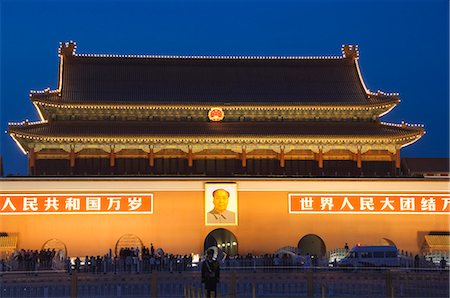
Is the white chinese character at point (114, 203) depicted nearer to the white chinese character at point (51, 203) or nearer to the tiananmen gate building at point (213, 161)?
the tiananmen gate building at point (213, 161)

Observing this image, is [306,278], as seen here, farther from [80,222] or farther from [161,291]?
[80,222]

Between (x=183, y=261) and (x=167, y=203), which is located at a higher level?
(x=167, y=203)

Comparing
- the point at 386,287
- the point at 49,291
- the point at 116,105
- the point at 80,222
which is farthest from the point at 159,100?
the point at 386,287

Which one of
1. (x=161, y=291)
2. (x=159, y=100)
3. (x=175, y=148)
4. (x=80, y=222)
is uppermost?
(x=159, y=100)

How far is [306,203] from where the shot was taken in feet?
128

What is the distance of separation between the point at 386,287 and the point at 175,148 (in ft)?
65.3

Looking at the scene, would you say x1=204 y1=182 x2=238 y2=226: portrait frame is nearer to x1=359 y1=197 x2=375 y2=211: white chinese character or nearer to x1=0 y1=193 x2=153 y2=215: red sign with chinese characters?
x1=0 y1=193 x2=153 y2=215: red sign with chinese characters

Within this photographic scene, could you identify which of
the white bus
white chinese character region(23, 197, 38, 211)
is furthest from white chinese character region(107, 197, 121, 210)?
the white bus

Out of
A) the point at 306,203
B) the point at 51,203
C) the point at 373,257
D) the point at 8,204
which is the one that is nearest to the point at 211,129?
the point at 306,203

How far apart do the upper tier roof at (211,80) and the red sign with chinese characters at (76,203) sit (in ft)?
22.2

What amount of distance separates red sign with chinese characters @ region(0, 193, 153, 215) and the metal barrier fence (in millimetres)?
11060

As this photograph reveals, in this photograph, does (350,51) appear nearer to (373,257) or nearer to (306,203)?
(306,203)

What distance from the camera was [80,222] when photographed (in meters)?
37.7

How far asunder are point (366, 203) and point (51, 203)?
16.2 metres
